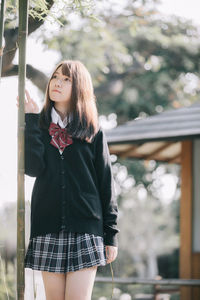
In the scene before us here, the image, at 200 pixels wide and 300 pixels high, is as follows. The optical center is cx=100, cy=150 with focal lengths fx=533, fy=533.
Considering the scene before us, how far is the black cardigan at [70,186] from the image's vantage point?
2.47 metres

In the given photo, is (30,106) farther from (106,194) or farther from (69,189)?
(106,194)

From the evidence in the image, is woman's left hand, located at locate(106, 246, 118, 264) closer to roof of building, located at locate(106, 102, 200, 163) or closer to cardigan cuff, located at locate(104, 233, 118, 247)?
cardigan cuff, located at locate(104, 233, 118, 247)

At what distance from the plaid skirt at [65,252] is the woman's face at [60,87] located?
66 cm

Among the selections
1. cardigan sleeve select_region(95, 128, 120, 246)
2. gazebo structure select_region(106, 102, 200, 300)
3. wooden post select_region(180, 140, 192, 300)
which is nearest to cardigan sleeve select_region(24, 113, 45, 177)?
cardigan sleeve select_region(95, 128, 120, 246)

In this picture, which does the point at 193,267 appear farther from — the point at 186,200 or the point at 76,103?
the point at 76,103

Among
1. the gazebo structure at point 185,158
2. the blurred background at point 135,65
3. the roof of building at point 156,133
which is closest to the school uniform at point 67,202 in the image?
the blurred background at point 135,65

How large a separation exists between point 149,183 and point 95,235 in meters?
12.0

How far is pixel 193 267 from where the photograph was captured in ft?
21.3

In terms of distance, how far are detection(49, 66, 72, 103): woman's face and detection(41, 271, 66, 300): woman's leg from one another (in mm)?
844

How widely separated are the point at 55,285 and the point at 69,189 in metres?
0.44

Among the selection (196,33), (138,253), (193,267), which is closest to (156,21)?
(196,33)

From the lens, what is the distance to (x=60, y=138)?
259 centimetres

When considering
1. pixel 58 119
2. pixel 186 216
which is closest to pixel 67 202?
pixel 58 119

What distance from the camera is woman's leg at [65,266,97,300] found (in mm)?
2375
